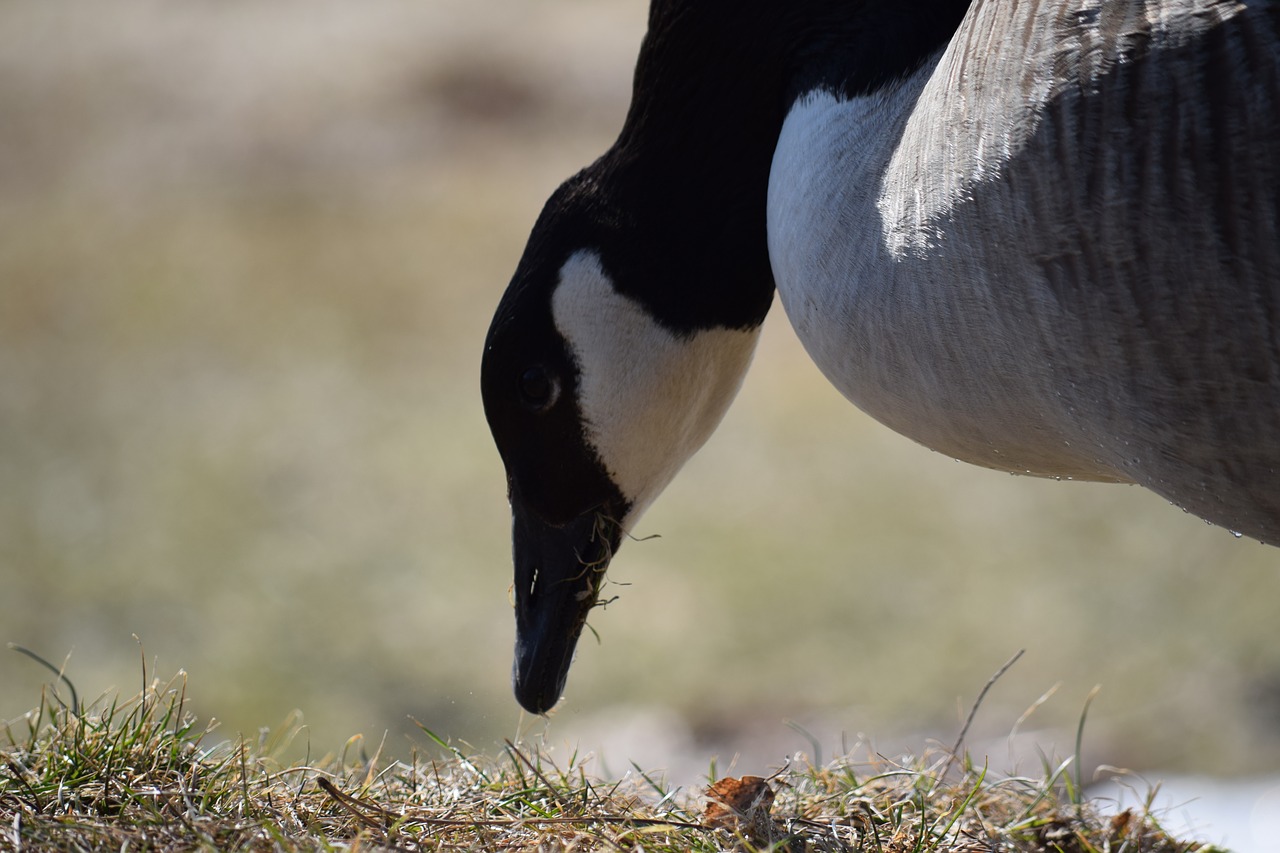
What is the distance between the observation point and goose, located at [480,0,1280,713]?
1.76 meters

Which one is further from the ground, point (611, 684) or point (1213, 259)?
point (611, 684)

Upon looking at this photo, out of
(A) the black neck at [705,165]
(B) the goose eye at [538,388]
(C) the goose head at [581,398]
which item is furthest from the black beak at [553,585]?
(A) the black neck at [705,165]

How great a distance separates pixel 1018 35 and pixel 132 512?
25.9 feet

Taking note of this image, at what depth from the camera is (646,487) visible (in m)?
2.90

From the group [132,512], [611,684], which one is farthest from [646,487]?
[132,512]

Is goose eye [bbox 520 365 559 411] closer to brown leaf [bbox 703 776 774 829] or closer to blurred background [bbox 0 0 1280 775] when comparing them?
brown leaf [bbox 703 776 774 829]

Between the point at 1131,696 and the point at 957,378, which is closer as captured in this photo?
the point at 957,378

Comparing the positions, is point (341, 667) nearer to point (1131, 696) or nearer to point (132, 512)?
point (132, 512)

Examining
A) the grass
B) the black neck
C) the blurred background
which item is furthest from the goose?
the blurred background

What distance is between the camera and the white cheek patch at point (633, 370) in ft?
8.93

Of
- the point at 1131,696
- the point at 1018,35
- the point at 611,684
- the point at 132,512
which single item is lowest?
the point at 1018,35

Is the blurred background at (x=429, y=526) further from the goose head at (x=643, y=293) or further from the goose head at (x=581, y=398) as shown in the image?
the goose head at (x=643, y=293)

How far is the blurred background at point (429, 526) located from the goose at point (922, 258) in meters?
1.16

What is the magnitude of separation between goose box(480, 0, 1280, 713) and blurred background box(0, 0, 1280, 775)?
3.79ft
